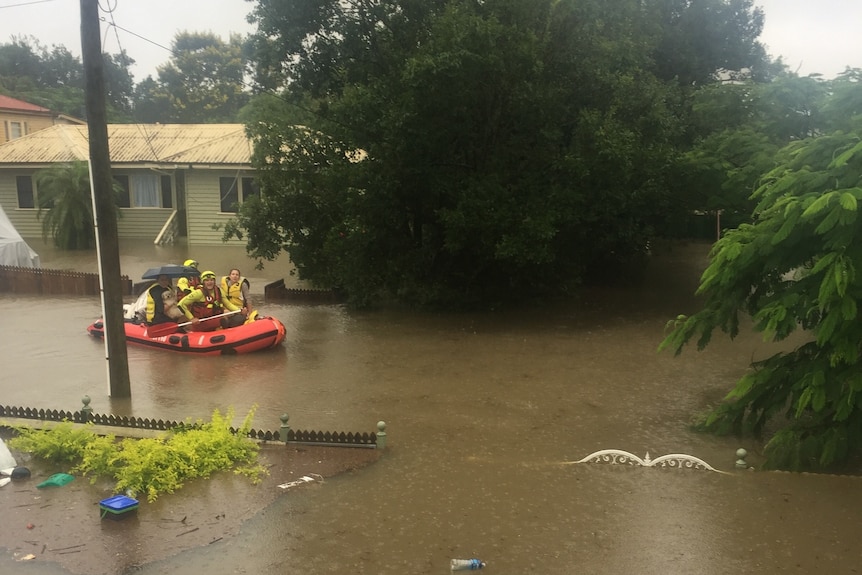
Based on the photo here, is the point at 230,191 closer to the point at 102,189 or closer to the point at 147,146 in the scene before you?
the point at 147,146

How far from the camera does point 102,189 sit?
10.0 m

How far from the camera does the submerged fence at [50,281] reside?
65.0 ft

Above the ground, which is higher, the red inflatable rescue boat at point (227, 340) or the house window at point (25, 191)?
the house window at point (25, 191)

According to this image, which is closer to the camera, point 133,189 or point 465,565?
point 465,565

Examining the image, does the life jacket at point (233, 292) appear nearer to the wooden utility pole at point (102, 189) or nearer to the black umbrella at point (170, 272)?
the black umbrella at point (170, 272)

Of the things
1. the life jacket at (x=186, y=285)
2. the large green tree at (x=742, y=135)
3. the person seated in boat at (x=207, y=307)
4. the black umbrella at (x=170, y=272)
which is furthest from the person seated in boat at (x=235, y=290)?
the large green tree at (x=742, y=135)

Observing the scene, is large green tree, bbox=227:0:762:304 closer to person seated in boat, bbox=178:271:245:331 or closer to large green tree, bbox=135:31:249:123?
person seated in boat, bbox=178:271:245:331

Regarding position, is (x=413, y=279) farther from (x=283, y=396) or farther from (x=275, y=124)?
(x=283, y=396)

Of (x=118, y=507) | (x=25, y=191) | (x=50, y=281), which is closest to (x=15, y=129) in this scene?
(x=25, y=191)

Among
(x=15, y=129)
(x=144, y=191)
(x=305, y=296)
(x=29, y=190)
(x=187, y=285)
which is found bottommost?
(x=305, y=296)

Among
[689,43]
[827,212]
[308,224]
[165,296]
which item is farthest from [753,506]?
[689,43]

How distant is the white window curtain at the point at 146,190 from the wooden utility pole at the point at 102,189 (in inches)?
864

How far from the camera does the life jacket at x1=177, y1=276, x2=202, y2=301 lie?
47.4 feet

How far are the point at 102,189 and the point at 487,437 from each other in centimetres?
598
